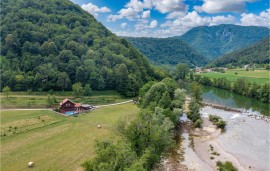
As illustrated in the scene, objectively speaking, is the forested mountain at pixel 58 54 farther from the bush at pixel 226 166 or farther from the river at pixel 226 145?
the bush at pixel 226 166

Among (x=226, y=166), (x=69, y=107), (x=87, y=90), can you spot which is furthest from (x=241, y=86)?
(x=226, y=166)

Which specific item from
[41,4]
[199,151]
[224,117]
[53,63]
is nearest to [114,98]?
[53,63]

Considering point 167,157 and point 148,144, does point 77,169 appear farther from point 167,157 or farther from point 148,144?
point 167,157

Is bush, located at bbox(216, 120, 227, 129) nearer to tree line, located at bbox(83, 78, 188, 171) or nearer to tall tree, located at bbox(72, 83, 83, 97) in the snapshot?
tree line, located at bbox(83, 78, 188, 171)

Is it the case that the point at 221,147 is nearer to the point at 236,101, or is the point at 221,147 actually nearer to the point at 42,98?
the point at 42,98

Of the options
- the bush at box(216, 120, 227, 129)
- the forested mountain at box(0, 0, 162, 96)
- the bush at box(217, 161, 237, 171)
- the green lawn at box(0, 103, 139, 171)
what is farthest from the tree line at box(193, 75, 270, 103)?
the bush at box(217, 161, 237, 171)

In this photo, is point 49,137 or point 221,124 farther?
point 221,124
